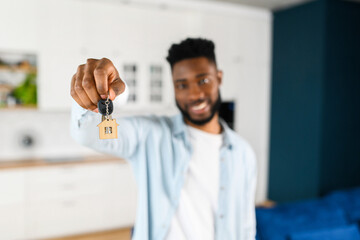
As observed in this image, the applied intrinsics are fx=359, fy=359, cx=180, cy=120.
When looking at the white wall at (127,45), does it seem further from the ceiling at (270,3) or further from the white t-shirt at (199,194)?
the white t-shirt at (199,194)

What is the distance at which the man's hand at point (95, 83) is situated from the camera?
1.12 feet

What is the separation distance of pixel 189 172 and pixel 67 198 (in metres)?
2.32

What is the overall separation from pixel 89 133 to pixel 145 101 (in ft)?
8.82

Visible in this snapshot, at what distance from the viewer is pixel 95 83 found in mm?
347

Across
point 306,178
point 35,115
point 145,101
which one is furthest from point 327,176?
point 35,115

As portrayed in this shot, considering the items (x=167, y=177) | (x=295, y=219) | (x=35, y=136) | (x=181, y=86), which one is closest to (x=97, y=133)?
(x=181, y=86)

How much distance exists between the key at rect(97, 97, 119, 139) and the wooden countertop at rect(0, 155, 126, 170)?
2604 millimetres

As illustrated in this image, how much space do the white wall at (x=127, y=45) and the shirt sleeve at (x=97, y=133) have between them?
6.07ft

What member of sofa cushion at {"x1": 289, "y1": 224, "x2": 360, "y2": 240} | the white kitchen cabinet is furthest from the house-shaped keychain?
the white kitchen cabinet

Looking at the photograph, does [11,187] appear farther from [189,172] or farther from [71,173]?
[189,172]

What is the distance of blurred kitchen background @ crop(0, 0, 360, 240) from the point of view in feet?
9.14

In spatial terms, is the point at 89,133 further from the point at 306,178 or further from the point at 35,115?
the point at 306,178

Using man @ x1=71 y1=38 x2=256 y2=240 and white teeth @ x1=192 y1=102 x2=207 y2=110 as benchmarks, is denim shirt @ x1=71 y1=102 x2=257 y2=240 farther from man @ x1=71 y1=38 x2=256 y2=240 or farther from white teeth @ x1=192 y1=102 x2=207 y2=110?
white teeth @ x1=192 y1=102 x2=207 y2=110

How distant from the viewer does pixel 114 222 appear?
9.91ft
